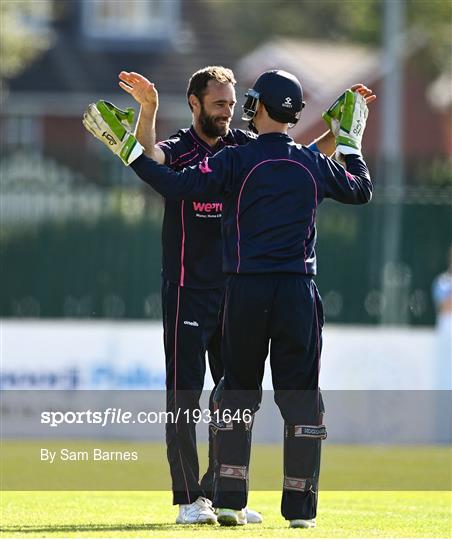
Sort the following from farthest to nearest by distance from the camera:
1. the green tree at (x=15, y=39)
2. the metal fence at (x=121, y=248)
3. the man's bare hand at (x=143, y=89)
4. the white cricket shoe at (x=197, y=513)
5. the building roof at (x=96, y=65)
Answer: the building roof at (x=96, y=65)
the green tree at (x=15, y=39)
the metal fence at (x=121, y=248)
the man's bare hand at (x=143, y=89)
the white cricket shoe at (x=197, y=513)

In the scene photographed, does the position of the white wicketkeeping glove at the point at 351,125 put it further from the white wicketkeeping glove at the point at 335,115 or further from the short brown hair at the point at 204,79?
the short brown hair at the point at 204,79

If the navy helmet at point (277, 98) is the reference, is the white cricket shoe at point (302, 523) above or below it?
below

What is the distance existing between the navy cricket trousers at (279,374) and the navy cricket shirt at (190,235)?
0.60m

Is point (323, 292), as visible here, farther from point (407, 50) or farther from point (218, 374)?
point (407, 50)

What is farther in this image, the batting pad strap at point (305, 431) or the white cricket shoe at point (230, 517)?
the white cricket shoe at point (230, 517)

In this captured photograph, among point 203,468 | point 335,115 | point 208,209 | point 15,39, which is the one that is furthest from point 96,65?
point 335,115

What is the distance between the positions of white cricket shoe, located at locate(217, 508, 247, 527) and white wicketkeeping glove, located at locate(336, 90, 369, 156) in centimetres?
196

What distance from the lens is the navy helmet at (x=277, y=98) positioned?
8203 millimetres

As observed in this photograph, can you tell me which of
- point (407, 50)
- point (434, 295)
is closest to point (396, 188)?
point (434, 295)

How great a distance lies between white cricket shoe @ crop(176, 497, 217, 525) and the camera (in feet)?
28.0

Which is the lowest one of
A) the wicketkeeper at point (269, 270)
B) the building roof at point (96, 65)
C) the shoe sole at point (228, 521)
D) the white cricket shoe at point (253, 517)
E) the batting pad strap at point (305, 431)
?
the white cricket shoe at point (253, 517)

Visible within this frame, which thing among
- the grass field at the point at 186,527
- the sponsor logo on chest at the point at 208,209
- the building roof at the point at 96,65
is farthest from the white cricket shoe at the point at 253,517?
the building roof at the point at 96,65

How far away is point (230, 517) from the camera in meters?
8.29

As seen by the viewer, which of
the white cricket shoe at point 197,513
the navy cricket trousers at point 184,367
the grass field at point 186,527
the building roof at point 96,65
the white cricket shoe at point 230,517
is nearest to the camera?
the grass field at point 186,527
